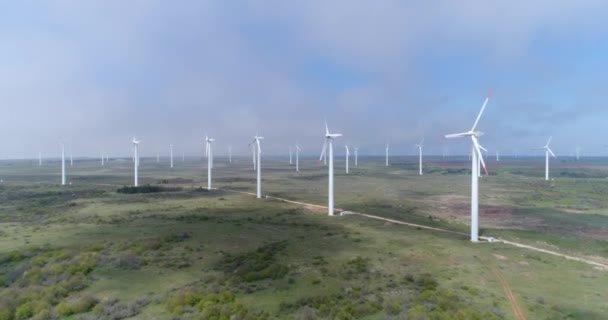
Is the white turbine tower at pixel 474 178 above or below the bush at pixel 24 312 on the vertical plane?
above

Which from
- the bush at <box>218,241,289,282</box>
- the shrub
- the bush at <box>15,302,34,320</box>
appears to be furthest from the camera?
the bush at <box>218,241,289,282</box>

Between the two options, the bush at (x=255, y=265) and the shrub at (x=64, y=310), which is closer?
the shrub at (x=64, y=310)

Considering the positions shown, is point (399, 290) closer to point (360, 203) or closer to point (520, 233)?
point (520, 233)

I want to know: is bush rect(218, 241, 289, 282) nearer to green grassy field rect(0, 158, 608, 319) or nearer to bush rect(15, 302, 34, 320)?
green grassy field rect(0, 158, 608, 319)

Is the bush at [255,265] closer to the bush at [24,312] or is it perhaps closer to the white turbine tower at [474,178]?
the bush at [24,312]

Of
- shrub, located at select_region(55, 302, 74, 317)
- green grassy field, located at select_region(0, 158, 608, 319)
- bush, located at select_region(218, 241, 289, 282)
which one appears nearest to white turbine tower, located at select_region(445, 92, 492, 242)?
green grassy field, located at select_region(0, 158, 608, 319)

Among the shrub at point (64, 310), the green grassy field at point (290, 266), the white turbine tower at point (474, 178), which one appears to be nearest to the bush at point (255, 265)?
the green grassy field at point (290, 266)

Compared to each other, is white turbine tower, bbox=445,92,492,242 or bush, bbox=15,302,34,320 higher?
white turbine tower, bbox=445,92,492,242

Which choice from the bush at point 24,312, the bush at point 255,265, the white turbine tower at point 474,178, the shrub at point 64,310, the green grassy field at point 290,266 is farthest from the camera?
the white turbine tower at point 474,178

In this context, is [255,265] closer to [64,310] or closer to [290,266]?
[290,266]

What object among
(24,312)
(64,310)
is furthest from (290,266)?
(24,312)

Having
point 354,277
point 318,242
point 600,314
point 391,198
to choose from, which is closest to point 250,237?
point 318,242
